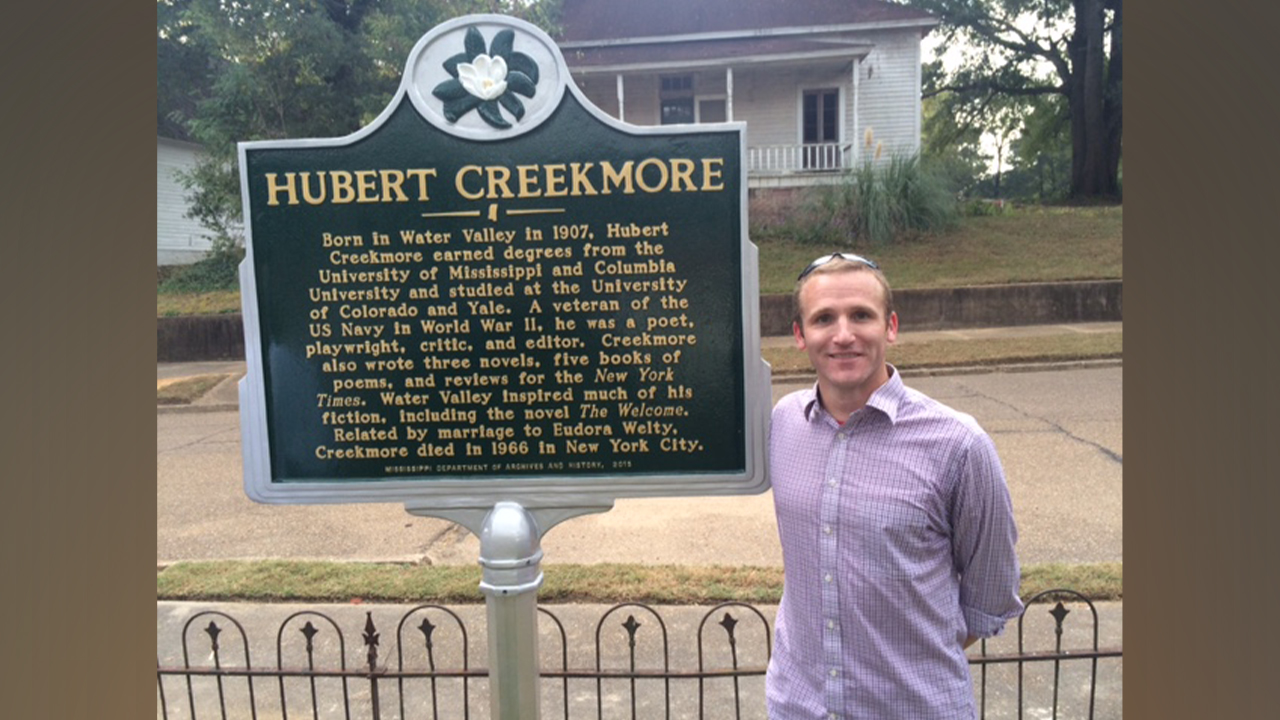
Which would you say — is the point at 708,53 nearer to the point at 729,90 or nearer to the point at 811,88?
the point at 729,90

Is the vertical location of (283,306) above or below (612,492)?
above

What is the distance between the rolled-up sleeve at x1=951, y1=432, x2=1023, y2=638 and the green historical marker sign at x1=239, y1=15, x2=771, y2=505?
63 cm

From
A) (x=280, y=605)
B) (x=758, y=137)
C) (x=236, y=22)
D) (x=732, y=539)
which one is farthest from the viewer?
(x=758, y=137)

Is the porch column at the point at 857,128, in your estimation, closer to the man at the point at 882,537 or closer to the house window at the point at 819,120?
the house window at the point at 819,120

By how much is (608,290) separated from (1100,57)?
22917mm

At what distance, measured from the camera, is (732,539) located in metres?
5.46

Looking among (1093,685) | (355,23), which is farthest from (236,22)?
(1093,685)

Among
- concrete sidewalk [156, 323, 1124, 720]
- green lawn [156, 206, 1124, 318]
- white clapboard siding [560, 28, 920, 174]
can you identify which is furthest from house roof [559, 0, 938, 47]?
concrete sidewalk [156, 323, 1124, 720]

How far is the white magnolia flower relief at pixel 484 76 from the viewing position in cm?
231

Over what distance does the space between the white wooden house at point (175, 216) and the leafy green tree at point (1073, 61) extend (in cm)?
1933

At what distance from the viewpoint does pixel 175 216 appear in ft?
70.3

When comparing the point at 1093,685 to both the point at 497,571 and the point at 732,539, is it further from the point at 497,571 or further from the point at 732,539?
the point at 732,539

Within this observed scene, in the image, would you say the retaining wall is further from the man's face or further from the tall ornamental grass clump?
the man's face

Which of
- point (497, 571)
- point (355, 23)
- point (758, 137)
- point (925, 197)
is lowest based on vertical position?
point (497, 571)
